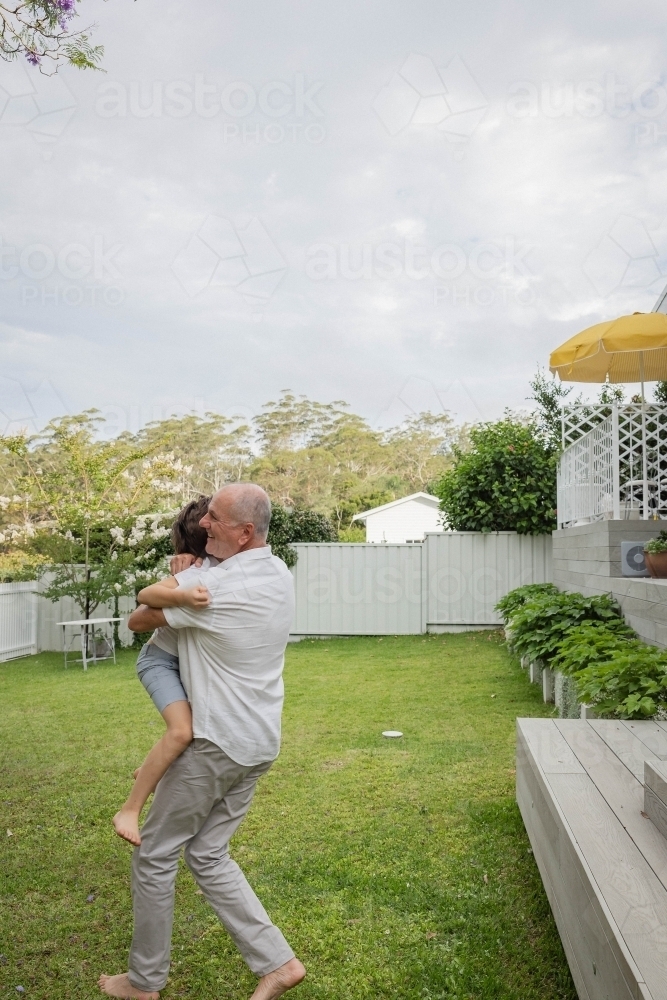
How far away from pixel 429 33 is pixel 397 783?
965 cm

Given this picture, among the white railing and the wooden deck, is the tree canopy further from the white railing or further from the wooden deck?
the white railing

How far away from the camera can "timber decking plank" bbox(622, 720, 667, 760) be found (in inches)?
126

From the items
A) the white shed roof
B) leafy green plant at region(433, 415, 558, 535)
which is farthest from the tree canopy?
the white shed roof

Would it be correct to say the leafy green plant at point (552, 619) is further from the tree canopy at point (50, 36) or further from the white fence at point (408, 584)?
the tree canopy at point (50, 36)

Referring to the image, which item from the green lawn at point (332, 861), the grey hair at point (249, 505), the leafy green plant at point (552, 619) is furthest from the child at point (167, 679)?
the leafy green plant at point (552, 619)

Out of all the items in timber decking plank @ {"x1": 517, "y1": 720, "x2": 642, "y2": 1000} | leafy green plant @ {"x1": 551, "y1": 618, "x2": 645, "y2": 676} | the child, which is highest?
the child

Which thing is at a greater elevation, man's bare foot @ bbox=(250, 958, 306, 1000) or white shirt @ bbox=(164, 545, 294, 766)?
white shirt @ bbox=(164, 545, 294, 766)

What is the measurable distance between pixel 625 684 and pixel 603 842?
1.88 metres

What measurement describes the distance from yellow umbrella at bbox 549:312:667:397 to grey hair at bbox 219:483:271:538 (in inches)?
247

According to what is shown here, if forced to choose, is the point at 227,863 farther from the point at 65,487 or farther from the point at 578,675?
the point at 65,487

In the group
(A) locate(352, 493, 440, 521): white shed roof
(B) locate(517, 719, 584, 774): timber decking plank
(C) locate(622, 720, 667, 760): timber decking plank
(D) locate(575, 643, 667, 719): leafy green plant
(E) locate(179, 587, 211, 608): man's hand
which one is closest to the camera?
(E) locate(179, 587, 211, 608): man's hand

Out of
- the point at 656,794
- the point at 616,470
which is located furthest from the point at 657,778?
the point at 616,470

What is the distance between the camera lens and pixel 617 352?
755cm

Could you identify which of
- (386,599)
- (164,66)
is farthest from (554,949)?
(386,599)
